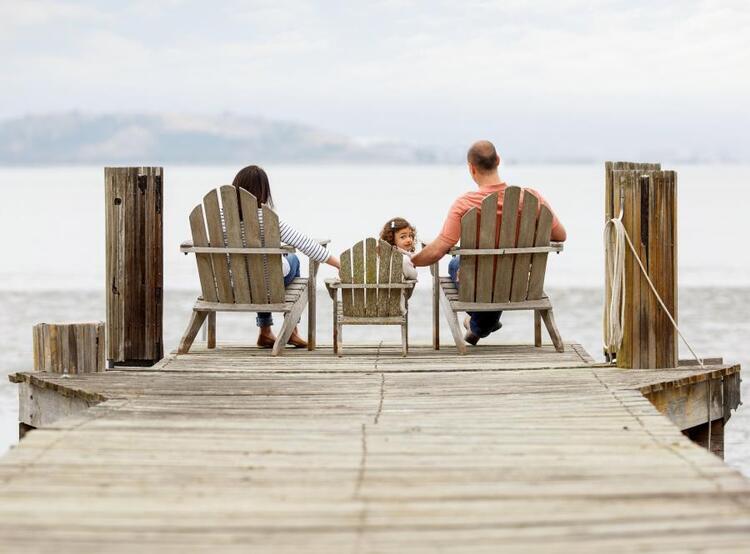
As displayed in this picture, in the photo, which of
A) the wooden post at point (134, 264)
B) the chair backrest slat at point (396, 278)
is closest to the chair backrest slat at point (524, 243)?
the chair backrest slat at point (396, 278)

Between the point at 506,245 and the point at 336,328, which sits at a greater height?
the point at 506,245

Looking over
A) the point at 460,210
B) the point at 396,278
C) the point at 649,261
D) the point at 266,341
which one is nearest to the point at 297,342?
the point at 266,341

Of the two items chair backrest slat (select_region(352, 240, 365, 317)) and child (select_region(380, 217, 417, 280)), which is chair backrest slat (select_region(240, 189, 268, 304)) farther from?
child (select_region(380, 217, 417, 280))

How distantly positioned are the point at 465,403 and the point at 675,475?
5.25ft

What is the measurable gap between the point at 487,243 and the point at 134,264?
6.63 ft

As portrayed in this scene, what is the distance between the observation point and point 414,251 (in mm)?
8000

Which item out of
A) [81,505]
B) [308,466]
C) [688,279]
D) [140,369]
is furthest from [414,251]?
[688,279]

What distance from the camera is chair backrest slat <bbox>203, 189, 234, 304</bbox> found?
23.4 ft

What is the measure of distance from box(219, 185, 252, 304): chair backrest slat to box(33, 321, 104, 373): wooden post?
39.0 inches

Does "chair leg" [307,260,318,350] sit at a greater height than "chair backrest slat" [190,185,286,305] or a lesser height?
lesser

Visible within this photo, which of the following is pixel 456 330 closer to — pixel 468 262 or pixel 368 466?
pixel 468 262

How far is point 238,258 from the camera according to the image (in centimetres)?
725

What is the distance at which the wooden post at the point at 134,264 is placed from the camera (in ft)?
24.3

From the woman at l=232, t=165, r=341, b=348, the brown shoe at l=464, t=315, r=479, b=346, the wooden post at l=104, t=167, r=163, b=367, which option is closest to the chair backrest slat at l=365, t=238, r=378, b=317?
the woman at l=232, t=165, r=341, b=348
